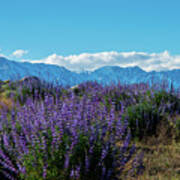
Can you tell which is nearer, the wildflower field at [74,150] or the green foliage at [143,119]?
the wildflower field at [74,150]

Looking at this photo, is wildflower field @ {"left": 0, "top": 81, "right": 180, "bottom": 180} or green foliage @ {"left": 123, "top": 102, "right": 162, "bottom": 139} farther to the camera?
green foliage @ {"left": 123, "top": 102, "right": 162, "bottom": 139}

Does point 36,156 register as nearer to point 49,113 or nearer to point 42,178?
point 42,178

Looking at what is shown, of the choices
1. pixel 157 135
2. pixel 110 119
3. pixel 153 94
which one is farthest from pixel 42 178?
pixel 153 94

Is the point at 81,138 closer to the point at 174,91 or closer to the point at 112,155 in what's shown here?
the point at 112,155

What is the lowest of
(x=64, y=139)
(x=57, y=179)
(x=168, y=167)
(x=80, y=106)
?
(x=168, y=167)

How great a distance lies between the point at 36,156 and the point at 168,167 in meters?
2.12

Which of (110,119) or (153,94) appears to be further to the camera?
(153,94)

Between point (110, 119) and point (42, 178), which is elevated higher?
point (110, 119)

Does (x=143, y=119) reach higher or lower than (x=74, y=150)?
lower

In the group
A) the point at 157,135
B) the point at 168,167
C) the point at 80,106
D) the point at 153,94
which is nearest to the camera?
the point at 80,106

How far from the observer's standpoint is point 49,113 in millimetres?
3299

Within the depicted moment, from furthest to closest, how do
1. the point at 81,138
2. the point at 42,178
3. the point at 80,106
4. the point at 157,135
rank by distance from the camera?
the point at 157,135
the point at 80,106
the point at 81,138
the point at 42,178

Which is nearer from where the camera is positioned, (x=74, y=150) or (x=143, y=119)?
(x=74, y=150)

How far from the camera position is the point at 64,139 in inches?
110
